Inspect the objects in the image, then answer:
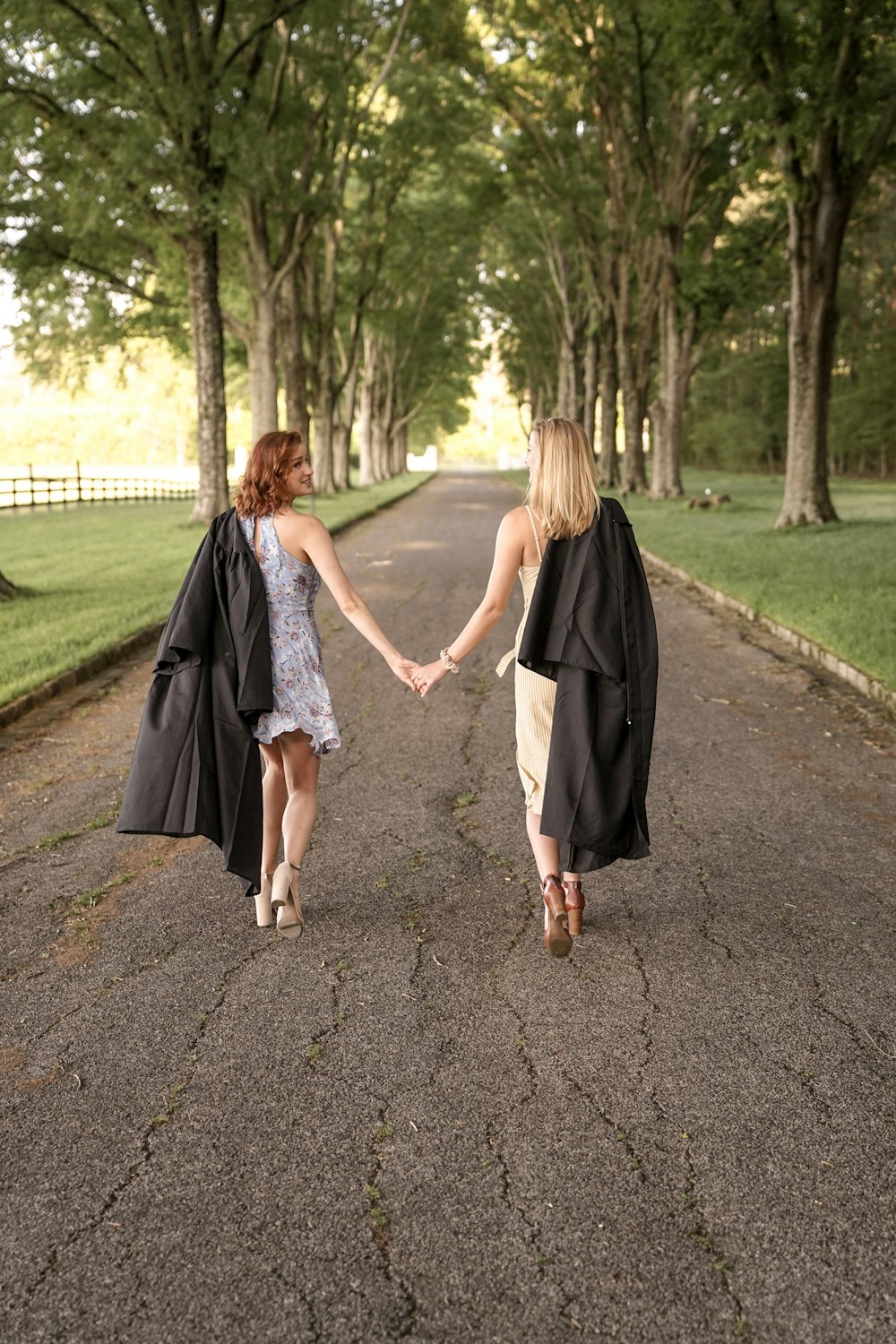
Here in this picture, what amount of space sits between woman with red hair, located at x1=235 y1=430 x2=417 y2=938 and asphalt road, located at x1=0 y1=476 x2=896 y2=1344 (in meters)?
0.27

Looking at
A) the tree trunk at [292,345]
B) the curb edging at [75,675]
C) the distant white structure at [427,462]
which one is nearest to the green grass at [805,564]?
the curb edging at [75,675]

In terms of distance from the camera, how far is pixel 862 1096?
126 inches

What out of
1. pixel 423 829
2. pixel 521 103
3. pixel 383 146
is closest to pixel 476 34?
pixel 521 103

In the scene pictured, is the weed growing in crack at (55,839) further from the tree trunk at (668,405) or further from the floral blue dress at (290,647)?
the tree trunk at (668,405)

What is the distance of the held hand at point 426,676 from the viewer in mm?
4645

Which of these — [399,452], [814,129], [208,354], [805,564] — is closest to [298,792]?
[805,564]

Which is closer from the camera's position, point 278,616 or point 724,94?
point 278,616

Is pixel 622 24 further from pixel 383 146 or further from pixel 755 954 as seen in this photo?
pixel 755 954

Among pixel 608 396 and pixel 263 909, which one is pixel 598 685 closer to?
pixel 263 909

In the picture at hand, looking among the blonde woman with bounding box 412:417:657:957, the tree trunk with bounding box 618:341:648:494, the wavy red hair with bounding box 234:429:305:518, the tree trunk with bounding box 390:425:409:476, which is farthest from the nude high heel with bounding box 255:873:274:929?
the tree trunk with bounding box 390:425:409:476

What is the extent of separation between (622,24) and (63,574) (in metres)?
16.2

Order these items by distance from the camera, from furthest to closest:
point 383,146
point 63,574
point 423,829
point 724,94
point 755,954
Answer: point 383,146
point 724,94
point 63,574
point 423,829
point 755,954

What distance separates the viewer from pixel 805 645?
1011cm

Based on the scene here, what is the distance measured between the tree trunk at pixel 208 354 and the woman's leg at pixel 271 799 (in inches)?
685
